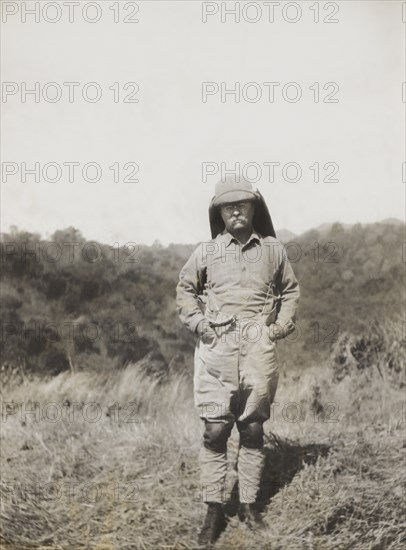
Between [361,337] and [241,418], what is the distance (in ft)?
14.4

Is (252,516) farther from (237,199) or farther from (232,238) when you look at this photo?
(237,199)

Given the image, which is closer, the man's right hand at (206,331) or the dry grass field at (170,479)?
the man's right hand at (206,331)

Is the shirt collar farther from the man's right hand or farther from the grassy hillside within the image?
the grassy hillside

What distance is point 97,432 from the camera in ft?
17.4

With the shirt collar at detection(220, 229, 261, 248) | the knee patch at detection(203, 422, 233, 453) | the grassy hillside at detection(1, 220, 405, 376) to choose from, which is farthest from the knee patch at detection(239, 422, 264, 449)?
the grassy hillside at detection(1, 220, 405, 376)

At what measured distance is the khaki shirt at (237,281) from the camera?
12.5 ft

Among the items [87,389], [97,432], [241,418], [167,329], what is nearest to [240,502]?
[241,418]

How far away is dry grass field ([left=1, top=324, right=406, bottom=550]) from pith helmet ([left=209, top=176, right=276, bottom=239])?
5.99ft

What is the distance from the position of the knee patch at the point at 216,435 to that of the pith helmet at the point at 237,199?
4.08 ft

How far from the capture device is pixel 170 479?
4.45 meters

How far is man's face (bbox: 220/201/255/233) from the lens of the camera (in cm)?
379

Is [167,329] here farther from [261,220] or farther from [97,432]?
[261,220]

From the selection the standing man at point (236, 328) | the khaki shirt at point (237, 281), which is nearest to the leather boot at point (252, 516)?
the standing man at point (236, 328)

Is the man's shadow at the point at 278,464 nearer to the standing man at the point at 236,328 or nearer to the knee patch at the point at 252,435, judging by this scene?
the standing man at the point at 236,328
